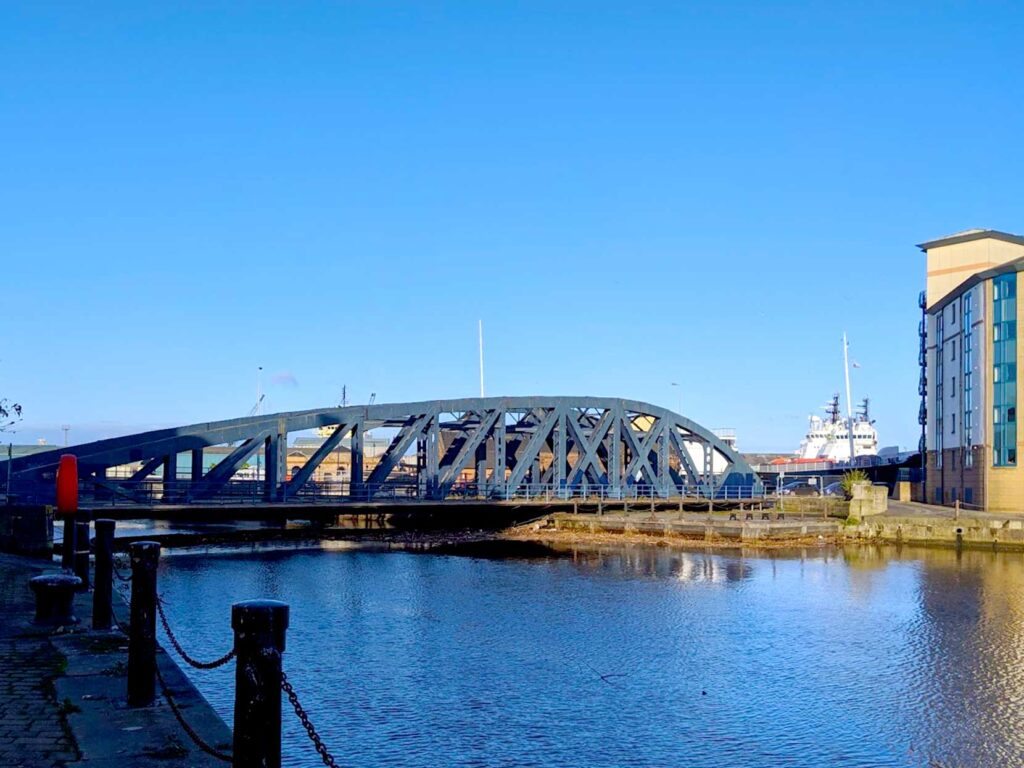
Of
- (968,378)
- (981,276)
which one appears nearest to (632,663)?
(981,276)

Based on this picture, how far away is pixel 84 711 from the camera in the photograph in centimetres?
1039

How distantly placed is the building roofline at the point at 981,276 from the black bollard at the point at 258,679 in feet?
181

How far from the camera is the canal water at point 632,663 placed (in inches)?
623

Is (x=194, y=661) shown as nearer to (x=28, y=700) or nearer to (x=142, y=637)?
(x=142, y=637)

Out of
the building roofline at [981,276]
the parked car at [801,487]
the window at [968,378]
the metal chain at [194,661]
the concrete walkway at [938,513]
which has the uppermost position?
the building roofline at [981,276]

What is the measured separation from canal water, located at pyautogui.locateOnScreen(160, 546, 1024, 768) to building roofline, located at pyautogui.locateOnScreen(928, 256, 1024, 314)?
2177 cm

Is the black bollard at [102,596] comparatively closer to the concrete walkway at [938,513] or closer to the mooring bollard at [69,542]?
the mooring bollard at [69,542]

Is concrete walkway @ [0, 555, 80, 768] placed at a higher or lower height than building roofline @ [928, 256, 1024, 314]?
lower

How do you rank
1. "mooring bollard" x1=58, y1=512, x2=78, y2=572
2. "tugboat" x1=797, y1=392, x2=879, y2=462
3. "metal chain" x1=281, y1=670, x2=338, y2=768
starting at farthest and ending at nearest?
1. "tugboat" x1=797, y1=392, x2=879, y2=462
2. "mooring bollard" x1=58, y1=512, x2=78, y2=572
3. "metal chain" x1=281, y1=670, x2=338, y2=768

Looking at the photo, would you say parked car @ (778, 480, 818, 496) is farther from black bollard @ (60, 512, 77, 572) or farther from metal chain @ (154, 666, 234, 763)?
metal chain @ (154, 666, 234, 763)

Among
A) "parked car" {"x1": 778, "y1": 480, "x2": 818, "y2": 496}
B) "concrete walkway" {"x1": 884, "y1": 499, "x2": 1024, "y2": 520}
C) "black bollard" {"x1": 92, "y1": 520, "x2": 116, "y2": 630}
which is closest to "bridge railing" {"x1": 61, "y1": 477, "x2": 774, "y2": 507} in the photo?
"concrete walkway" {"x1": 884, "y1": 499, "x2": 1024, "y2": 520}

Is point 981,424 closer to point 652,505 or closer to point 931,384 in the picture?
point 931,384

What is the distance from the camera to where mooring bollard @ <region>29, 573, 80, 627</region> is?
15.0 m

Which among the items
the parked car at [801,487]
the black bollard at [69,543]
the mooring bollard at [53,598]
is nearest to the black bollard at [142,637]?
the mooring bollard at [53,598]
